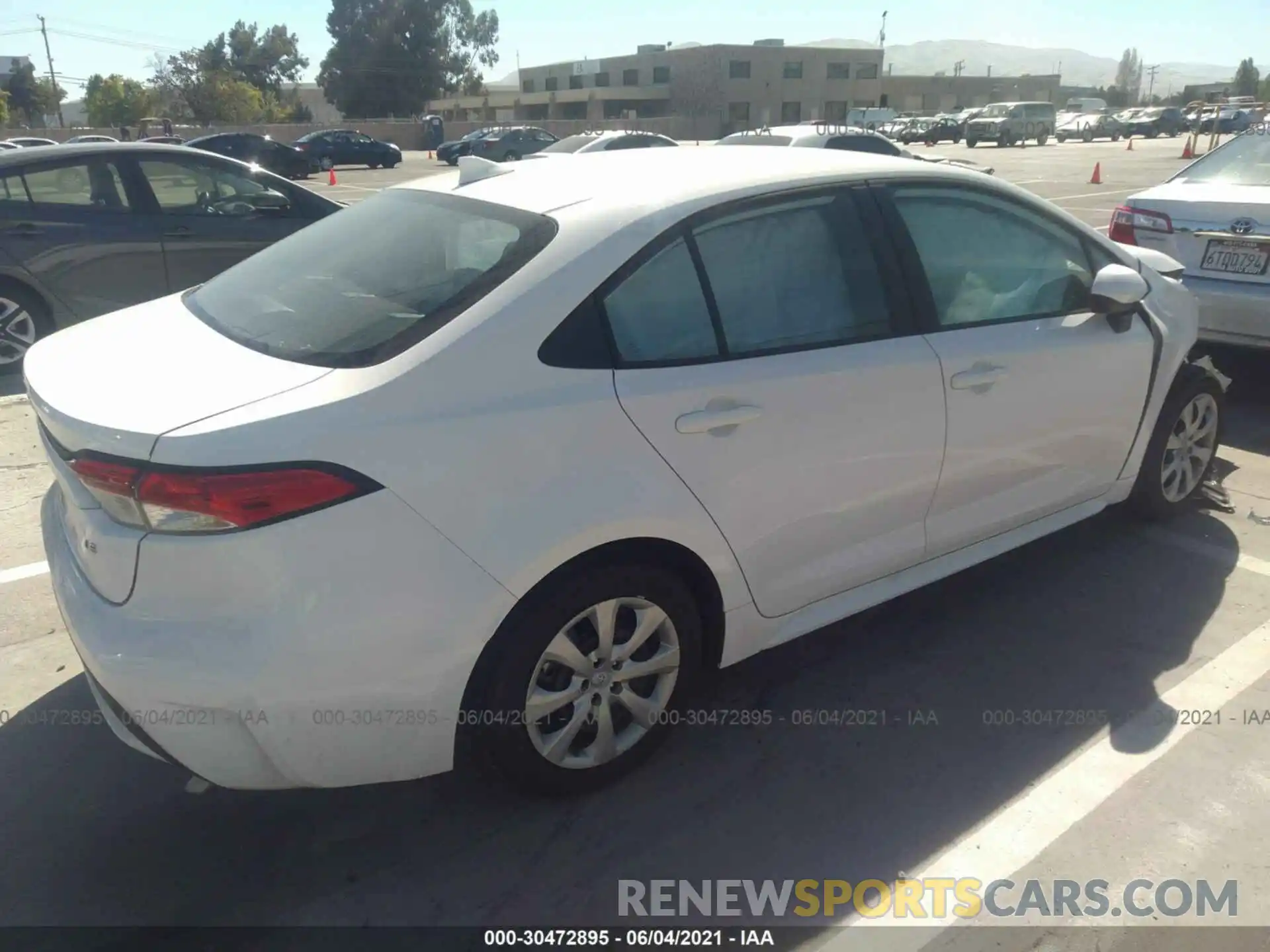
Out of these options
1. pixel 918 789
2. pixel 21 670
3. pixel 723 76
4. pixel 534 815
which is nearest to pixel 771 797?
pixel 918 789

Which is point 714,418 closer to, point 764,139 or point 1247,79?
point 764,139

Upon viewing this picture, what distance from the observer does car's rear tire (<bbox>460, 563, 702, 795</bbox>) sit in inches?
94.3

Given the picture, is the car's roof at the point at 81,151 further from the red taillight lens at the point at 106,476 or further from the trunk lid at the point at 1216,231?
the trunk lid at the point at 1216,231

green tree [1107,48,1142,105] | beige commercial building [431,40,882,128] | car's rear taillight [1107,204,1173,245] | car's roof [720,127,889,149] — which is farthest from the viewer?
green tree [1107,48,1142,105]

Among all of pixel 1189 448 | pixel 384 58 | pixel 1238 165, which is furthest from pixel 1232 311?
pixel 384 58

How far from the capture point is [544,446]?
2.34 metres

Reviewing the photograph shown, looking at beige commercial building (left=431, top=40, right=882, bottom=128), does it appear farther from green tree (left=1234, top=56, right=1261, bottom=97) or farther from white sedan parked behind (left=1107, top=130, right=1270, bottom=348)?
white sedan parked behind (left=1107, top=130, right=1270, bottom=348)

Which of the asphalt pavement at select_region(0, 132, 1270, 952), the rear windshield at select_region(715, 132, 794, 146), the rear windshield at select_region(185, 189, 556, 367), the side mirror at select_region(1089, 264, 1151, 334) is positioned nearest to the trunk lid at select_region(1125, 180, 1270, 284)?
the side mirror at select_region(1089, 264, 1151, 334)

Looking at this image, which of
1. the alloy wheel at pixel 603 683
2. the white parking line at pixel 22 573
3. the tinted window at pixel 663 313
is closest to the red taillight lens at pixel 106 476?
the alloy wheel at pixel 603 683

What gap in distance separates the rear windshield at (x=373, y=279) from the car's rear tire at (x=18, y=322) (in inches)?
163

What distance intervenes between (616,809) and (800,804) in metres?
0.52

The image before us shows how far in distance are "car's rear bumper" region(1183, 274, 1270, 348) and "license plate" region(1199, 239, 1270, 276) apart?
7cm

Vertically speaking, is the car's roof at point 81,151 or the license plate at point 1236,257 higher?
the car's roof at point 81,151

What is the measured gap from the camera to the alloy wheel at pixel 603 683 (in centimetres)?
253
